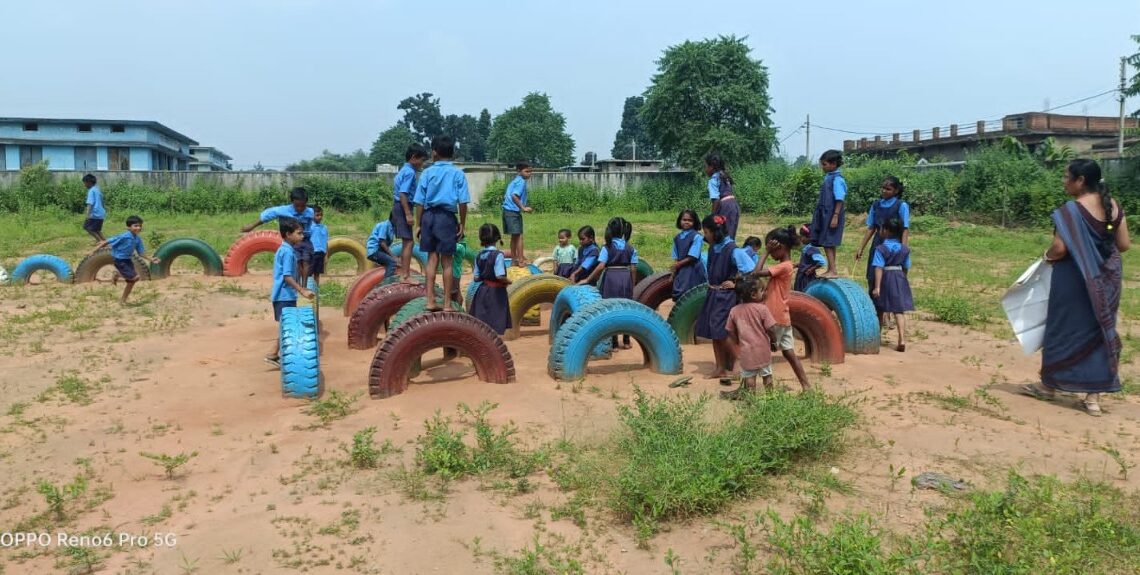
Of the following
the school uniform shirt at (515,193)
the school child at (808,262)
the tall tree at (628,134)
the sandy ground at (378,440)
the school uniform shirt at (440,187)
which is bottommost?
the sandy ground at (378,440)

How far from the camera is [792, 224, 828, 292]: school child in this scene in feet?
29.2

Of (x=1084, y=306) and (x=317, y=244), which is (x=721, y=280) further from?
(x=317, y=244)

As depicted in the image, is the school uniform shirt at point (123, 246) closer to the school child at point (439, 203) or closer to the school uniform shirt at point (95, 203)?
the school uniform shirt at point (95, 203)

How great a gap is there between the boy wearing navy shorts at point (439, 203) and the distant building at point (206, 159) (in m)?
58.8

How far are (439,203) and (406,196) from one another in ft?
4.42

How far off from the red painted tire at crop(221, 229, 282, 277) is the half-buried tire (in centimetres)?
16

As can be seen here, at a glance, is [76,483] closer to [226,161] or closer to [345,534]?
[345,534]

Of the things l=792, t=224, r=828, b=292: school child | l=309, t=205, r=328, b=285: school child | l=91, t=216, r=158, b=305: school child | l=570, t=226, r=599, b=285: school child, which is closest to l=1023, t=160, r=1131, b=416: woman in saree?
l=792, t=224, r=828, b=292: school child

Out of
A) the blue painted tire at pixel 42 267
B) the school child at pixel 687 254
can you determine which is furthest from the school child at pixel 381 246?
the blue painted tire at pixel 42 267

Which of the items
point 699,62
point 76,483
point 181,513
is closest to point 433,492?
point 181,513

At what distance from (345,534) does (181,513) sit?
1.02 meters

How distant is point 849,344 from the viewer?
814cm

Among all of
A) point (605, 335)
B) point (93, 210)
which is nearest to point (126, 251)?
point (93, 210)

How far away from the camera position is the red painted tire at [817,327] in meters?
7.58
